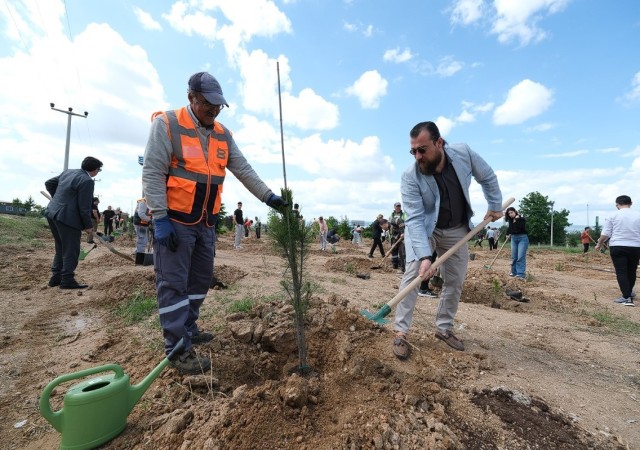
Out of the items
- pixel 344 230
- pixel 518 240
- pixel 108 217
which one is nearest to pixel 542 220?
pixel 344 230

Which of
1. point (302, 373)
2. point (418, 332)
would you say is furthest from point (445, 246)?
point (302, 373)

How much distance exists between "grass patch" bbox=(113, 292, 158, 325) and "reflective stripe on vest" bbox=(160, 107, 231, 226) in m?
2.09

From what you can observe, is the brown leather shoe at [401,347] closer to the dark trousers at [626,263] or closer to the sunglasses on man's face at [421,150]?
the sunglasses on man's face at [421,150]

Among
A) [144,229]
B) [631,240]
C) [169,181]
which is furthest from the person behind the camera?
[144,229]

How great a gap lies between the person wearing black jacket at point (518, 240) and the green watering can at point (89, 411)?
9.11 metres

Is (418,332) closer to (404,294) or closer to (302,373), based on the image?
(404,294)

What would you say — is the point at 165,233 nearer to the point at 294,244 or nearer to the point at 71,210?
the point at 294,244

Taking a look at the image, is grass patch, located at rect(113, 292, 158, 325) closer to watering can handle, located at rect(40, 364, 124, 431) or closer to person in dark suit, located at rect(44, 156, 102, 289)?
person in dark suit, located at rect(44, 156, 102, 289)

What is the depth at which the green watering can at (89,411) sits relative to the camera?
168cm

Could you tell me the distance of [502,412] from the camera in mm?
2137

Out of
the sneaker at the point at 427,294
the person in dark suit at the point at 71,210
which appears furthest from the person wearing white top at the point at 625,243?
the person in dark suit at the point at 71,210

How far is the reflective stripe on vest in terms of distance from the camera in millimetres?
2396

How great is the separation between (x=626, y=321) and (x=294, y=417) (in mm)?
5641

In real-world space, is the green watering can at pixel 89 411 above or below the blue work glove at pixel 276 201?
below
